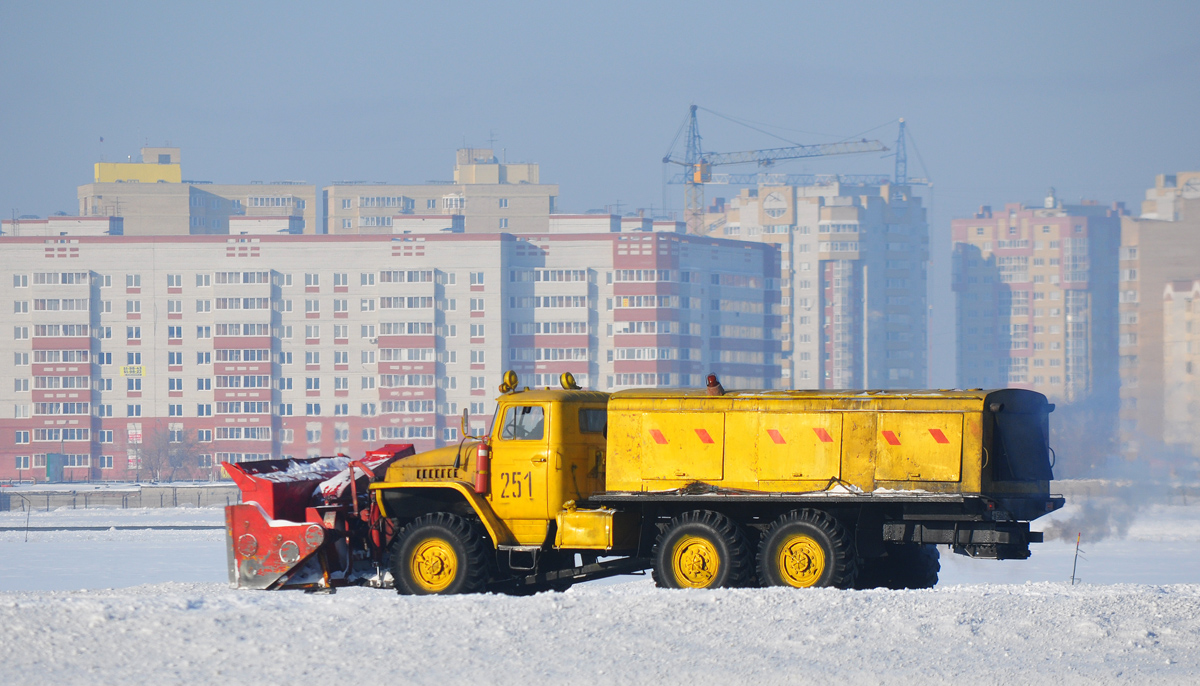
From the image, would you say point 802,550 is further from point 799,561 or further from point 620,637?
point 620,637

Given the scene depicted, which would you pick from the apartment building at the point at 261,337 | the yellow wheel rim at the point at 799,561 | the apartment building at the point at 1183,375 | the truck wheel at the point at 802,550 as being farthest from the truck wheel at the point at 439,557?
the apartment building at the point at 261,337

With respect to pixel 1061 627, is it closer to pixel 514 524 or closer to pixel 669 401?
pixel 669 401

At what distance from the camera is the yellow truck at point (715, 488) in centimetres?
1875

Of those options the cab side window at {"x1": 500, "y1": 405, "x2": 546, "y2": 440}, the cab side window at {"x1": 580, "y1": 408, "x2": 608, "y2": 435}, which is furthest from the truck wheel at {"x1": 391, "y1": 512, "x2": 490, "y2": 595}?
the cab side window at {"x1": 580, "y1": 408, "x2": 608, "y2": 435}

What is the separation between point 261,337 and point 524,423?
160 m

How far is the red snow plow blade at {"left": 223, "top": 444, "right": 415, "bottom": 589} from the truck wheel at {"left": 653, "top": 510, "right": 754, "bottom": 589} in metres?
4.42

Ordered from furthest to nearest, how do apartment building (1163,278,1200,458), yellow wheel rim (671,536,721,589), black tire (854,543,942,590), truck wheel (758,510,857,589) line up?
apartment building (1163,278,1200,458) → black tire (854,543,942,590) → yellow wheel rim (671,536,721,589) → truck wheel (758,510,857,589)

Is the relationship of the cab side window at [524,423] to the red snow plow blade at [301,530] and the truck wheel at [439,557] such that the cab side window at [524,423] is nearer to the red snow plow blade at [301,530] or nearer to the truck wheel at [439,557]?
the truck wheel at [439,557]

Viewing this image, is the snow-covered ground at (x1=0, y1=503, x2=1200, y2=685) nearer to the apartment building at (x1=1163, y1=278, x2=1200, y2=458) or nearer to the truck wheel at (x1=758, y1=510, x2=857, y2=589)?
the truck wheel at (x1=758, y1=510, x2=857, y2=589)

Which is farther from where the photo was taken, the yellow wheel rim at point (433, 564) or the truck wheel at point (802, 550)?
the yellow wheel rim at point (433, 564)

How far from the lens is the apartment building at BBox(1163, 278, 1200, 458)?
107 metres

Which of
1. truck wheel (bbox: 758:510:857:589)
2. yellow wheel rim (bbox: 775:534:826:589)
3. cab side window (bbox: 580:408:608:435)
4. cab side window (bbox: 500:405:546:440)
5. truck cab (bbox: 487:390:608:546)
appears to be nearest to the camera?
truck wheel (bbox: 758:510:857:589)

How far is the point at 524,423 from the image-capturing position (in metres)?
20.1

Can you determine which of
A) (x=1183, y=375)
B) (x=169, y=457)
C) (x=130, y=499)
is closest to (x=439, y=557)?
(x=130, y=499)
